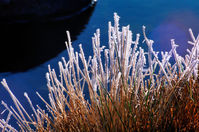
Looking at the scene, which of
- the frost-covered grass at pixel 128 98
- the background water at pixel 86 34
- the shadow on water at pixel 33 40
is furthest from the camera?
the shadow on water at pixel 33 40

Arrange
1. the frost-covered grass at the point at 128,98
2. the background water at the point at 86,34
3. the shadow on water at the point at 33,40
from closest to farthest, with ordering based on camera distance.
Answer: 1. the frost-covered grass at the point at 128,98
2. the background water at the point at 86,34
3. the shadow on water at the point at 33,40

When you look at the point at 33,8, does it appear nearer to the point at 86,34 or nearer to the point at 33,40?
the point at 33,40

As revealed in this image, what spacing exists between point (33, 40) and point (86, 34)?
2.52ft

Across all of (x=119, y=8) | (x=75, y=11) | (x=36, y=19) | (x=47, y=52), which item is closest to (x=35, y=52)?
(x=47, y=52)

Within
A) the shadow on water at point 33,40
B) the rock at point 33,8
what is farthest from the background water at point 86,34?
the rock at point 33,8

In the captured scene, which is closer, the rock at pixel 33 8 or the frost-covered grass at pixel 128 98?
the frost-covered grass at pixel 128 98

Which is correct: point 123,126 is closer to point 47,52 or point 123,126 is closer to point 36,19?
point 47,52

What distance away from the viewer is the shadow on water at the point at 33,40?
3.85 metres

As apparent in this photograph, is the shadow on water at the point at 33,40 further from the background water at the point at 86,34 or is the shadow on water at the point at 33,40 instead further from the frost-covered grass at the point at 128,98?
the frost-covered grass at the point at 128,98

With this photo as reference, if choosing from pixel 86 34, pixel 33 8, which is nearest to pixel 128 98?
pixel 86 34

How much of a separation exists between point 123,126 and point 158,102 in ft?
Result: 0.55

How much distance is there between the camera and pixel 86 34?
175 inches

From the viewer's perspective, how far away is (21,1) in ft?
15.5

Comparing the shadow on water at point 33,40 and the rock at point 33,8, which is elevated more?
the rock at point 33,8
